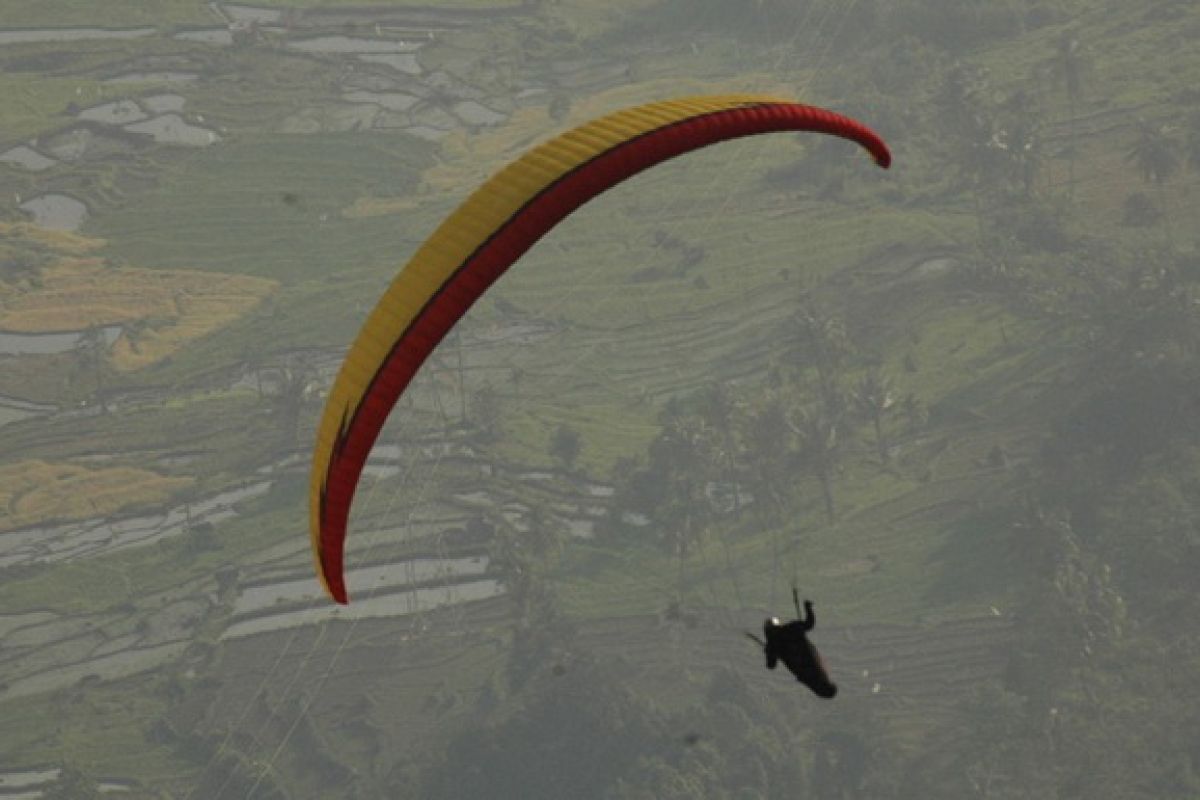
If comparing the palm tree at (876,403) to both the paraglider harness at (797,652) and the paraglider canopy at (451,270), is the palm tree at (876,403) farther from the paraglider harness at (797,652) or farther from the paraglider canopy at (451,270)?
the paraglider canopy at (451,270)

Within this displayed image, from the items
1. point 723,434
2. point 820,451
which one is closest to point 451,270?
point 820,451

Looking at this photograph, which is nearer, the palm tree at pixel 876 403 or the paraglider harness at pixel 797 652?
the paraglider harness at pixel 797 652

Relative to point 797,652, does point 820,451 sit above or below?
above

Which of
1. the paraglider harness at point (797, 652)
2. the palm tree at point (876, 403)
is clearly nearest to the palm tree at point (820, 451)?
the palm tree at point (876, 403)

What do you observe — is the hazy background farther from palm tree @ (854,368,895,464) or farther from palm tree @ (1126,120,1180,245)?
palm tree @ (1126,120,1180,245)

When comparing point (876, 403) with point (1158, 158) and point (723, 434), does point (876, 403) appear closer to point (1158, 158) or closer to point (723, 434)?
point (723, 434)

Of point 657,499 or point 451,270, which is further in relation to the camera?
point 657,499

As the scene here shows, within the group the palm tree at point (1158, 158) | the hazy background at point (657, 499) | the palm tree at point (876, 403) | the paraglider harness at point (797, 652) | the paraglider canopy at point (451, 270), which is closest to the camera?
the paraglider canopy at point (451, 270)
